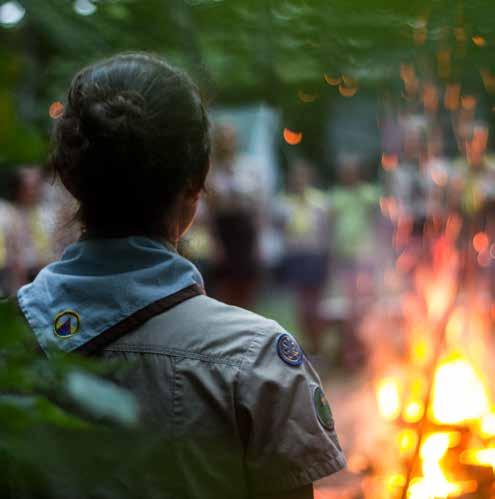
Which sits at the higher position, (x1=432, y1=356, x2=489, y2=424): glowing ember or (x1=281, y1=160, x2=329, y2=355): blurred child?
(x1=432, y1=356, x2=489, y2=424): glowing ember

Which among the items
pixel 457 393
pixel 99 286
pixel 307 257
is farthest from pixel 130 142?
pixel 307 257

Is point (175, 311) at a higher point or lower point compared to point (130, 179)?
lower

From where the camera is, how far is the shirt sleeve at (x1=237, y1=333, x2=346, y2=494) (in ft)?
4.48

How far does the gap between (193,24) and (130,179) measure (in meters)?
1.07

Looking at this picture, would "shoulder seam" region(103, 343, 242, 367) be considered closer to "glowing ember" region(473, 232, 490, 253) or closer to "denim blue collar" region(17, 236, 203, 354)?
"denim blue collar" region(17, 236, 203, 354)

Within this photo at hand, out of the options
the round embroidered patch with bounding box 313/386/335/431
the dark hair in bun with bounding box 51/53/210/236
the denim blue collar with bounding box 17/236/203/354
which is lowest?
the round embroidered patch with bounding box 313/386/335/431

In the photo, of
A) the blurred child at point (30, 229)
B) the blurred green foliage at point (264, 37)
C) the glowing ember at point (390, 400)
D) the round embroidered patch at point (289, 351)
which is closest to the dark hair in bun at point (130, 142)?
the blurred green foliage at point (264, 37)

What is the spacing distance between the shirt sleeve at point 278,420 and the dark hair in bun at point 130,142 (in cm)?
27

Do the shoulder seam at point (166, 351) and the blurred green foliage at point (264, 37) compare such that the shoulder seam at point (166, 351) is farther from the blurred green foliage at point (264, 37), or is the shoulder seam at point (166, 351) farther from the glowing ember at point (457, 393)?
the glowing ember at point (457, 393)

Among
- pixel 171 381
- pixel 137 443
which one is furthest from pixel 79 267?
pixel 137 443

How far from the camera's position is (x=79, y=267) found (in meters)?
1.46

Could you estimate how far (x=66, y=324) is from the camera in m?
1.40

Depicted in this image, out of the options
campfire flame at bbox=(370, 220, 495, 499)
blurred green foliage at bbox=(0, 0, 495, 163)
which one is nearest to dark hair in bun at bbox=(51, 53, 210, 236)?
blurred green foliage at bbox=(0, 0, 495, 163)

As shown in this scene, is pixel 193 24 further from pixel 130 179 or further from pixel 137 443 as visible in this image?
pixel 137 443
